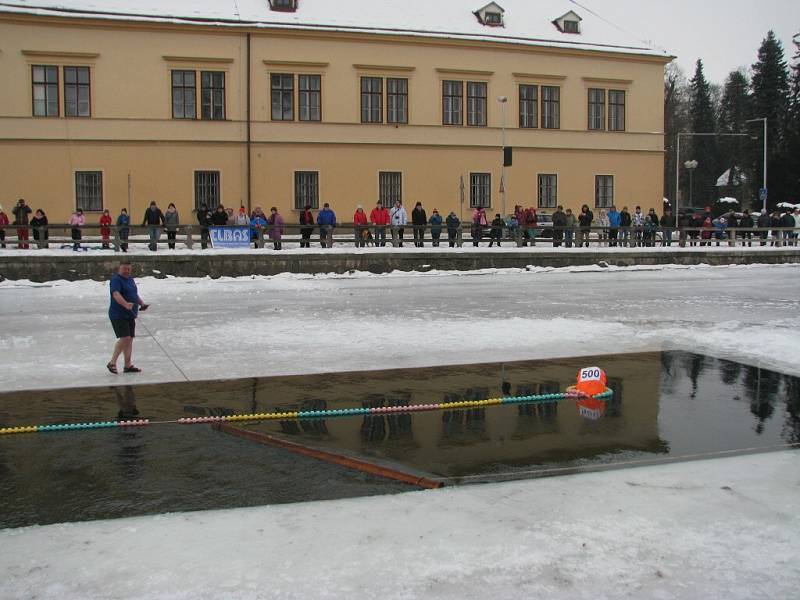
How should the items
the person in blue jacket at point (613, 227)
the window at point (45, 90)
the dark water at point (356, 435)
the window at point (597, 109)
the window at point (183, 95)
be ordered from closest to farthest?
the dark water at point (356, 435) → the person in blue jacket at point (613, 227) → the window at point (45, 90) → the window at point (183, 95) → the window at point (597, 109)

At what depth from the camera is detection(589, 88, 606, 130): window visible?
4806 cm

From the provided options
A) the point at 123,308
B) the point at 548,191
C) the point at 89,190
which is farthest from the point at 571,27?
the point at 123,308

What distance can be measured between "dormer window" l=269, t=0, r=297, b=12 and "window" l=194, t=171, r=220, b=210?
884 cm

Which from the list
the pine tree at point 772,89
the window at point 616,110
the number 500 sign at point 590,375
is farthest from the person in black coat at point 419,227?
the pine tree at point 772,89

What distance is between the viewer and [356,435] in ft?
29.7

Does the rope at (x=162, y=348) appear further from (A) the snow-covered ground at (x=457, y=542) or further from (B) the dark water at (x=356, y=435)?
(B) the dark water at (x=356, y=435)

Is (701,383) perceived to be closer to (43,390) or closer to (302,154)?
(43,390)

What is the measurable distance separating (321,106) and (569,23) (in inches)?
A: 601

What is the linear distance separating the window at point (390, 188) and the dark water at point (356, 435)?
32.6m

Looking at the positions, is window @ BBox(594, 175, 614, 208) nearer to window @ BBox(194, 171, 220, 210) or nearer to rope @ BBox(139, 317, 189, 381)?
window @ BBox(194, 171, 220, 210)

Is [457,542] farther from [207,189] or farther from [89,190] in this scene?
[89,190]

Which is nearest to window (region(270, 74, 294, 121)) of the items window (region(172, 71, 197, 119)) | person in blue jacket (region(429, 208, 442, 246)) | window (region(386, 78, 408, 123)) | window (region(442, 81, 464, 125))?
window (region(172, 71, 197, 119))

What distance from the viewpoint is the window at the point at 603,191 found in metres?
48.4

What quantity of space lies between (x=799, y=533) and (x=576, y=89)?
144 feet
